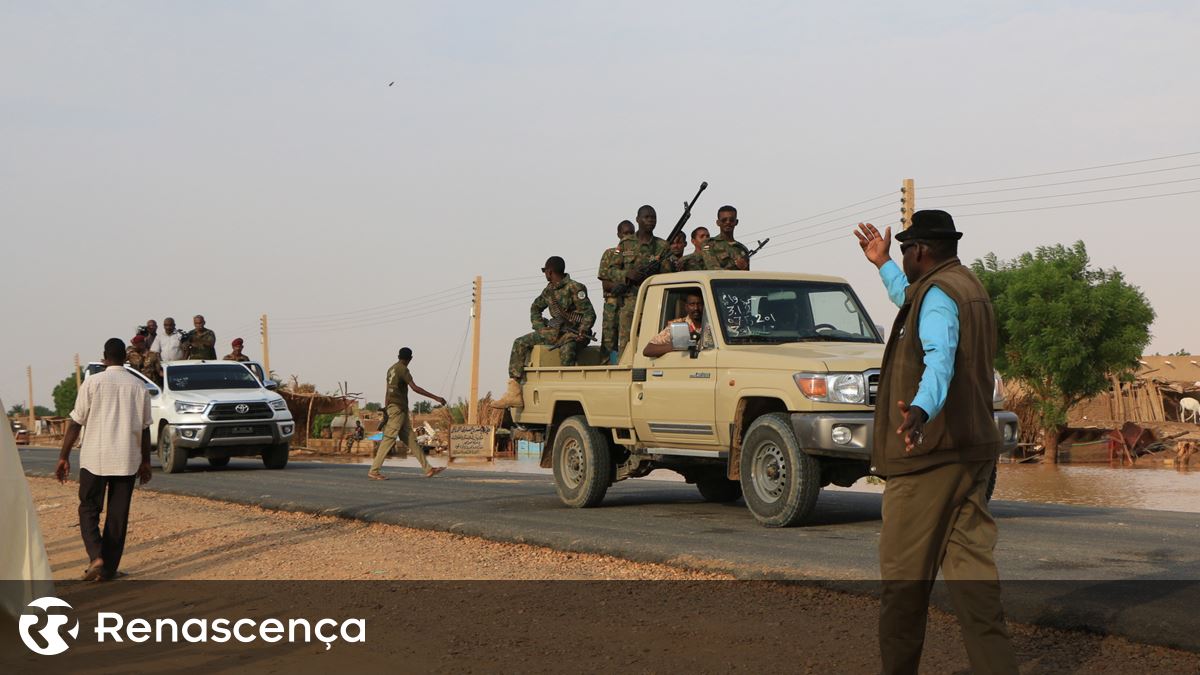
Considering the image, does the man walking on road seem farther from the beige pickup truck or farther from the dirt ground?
the dirt ground

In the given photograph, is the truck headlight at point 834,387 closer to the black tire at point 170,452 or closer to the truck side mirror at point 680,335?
the truck side mirror at point 680,335

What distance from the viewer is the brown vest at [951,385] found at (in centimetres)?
505

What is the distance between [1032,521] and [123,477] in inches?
307

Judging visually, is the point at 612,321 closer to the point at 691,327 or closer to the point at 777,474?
the point at 691,327

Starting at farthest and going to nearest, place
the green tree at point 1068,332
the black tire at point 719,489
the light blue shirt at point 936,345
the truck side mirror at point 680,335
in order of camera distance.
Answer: the green tree at point 1068,332, the black tire at point 719,489, the truck side mirror at point 680,335, the light blue shirt at point 936,345

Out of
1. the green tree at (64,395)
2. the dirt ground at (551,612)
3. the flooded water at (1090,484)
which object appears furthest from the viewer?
the green tree at (64,395)

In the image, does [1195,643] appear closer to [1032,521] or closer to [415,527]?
[1032,521]

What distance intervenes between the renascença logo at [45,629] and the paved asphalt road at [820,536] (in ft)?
13.6

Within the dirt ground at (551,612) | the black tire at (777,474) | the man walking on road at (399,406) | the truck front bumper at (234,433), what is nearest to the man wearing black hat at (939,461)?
the dirt ground at (551,612)

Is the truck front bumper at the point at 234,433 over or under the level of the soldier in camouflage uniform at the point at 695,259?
under

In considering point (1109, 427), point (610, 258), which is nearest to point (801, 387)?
point (610, 258)

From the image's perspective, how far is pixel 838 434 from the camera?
1062 cm

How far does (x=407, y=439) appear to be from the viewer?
1948 centimetres

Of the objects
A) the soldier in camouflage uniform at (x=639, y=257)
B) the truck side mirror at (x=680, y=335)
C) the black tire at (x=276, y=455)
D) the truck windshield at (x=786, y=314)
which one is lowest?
the black tire at (x=276, y=455)
